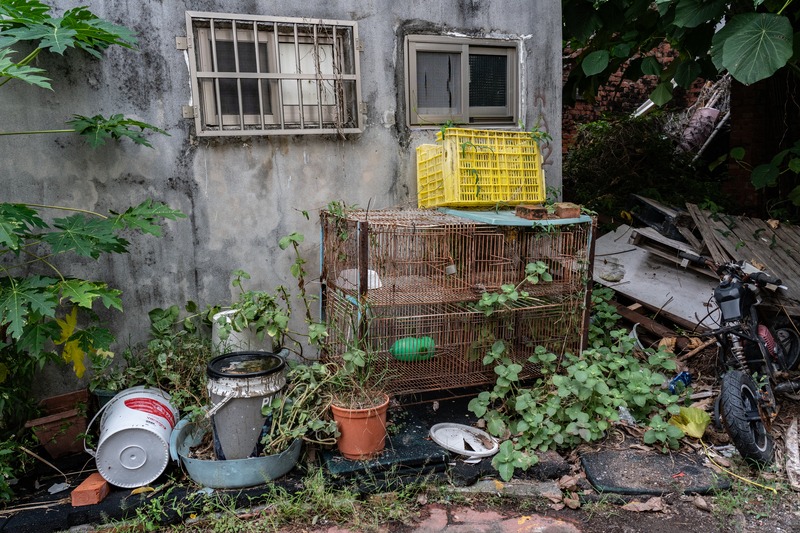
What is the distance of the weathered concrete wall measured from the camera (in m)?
4.34

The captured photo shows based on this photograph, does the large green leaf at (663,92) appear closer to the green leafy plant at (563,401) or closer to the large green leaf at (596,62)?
the large green leaf at (596,62)

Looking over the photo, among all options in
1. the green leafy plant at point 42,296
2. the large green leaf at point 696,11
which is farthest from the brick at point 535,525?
the large green leaf at point 696,11

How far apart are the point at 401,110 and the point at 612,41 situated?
3.49 meters

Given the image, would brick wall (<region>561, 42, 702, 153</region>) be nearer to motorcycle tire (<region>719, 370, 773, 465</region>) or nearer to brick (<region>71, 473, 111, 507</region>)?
motorcycle tire (<region>719, 370, 773, 465</region>)

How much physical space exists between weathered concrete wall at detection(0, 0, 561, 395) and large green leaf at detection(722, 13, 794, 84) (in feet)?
5.70

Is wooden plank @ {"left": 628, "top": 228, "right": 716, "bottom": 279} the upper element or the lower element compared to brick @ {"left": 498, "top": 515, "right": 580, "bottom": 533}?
upper

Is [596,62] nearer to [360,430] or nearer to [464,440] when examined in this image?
[464,440]

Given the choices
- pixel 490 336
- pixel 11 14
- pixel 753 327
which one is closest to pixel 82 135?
pixel 11 14

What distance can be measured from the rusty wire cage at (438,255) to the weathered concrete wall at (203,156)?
1.74 ft

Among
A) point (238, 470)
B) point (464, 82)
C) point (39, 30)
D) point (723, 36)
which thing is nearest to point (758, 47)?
point (723, 36)

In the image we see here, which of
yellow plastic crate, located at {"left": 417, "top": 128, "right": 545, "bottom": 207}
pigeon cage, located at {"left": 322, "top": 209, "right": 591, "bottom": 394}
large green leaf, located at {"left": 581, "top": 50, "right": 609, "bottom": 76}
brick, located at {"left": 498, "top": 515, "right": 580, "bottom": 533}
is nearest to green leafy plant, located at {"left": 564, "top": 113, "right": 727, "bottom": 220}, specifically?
large green leaf, located at {"left": 581, "top": 50, "right": 609, "bottom": 76}

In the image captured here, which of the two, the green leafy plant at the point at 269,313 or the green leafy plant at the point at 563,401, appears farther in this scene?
the green leafy plant at the point at 269,313

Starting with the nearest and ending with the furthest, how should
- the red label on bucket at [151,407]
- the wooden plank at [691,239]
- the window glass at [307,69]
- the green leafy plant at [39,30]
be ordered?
the green leafy plant at [39,30] → the red label on bucket at [151,407] → the window glass at [307,69] → the wooden plank at [691,239]

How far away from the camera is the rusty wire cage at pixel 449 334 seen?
13.9 feet
